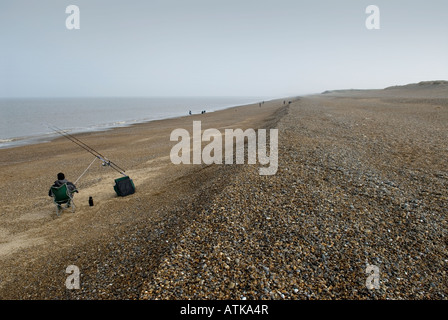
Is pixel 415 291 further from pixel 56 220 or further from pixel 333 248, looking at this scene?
pixel 56 220

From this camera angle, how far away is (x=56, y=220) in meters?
9.46

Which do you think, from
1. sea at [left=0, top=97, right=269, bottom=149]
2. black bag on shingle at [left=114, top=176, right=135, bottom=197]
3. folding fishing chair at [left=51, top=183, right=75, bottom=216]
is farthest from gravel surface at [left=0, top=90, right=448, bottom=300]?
sea at [left=0, top=97, right=269, bottom=149]

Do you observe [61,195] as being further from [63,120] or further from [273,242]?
[63,120]

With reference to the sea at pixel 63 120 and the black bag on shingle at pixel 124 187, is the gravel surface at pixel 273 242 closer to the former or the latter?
the black bag on shingle at pixel 124 187

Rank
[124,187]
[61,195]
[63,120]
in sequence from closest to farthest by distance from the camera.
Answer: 1. [61,195]
2. [124,187]
3. [63,120]

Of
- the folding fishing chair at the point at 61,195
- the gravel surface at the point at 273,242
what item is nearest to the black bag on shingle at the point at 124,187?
the gravel surface at the point at 273,242

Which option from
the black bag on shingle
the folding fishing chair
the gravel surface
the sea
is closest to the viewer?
the gravel surface

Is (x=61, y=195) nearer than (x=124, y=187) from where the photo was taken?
Yes

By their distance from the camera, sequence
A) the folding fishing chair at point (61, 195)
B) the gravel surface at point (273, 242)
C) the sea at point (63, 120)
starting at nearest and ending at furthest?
the gravel surface at point (273, 242) < the folding fishing chair at point (61, 195) < the sea at point (63, 120)

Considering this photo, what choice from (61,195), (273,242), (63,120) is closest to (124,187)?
(61,195)

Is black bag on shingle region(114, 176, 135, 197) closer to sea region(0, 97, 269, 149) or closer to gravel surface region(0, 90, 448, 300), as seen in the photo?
gravel surface region(0, 90, 448, 300)

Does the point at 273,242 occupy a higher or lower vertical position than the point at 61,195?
lower

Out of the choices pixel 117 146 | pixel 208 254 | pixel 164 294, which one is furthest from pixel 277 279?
pixel 117 146
